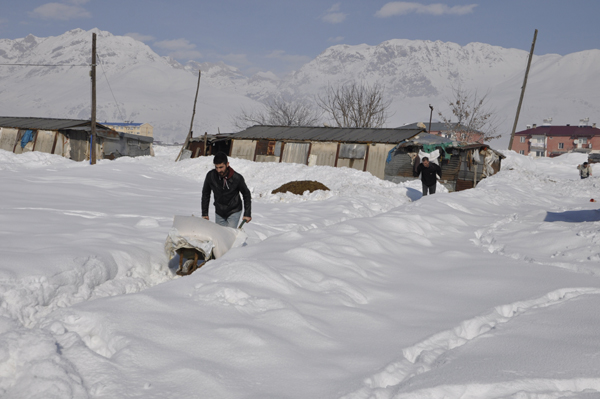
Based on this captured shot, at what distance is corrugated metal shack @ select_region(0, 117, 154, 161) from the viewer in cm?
3134

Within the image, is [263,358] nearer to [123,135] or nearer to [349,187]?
[349,187]

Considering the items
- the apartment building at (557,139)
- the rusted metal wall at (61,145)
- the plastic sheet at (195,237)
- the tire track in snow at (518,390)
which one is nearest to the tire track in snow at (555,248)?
the tire track in snow at (518,390)

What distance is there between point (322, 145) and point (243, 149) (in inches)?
232

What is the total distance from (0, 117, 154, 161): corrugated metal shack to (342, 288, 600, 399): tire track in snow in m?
32.1

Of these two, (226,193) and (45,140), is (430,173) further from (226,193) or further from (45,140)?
(45,140)

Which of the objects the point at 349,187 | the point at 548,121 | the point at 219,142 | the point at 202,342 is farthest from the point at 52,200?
the point at 548,121

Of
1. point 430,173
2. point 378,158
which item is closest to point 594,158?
point 378,158

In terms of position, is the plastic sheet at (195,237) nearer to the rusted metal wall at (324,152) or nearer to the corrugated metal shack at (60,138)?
the rusted metal wall at (324,152)

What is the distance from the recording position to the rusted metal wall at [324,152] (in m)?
26.5

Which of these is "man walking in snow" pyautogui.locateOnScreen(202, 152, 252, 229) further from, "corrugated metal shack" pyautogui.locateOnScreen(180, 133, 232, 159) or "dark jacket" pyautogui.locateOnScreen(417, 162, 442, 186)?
"corrugated metal shack" pyautogui.locateOnScreen(180, 133, 232, 159)

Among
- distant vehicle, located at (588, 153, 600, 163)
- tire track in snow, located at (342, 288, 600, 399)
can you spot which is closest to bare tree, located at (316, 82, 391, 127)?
distant vehicle, located at (588, 153, 600, 163)

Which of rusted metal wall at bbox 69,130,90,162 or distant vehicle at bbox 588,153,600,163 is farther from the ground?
distant vehicle at bbox 588,153,600,163

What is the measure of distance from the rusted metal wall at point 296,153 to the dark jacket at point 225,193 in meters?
21.0

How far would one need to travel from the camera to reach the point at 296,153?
27.7 meters
